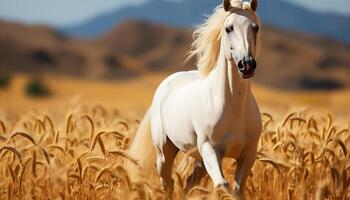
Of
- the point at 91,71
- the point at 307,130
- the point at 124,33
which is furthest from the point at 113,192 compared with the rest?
the point at 124,33

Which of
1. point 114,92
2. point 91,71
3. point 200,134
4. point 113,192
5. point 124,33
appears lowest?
point 113,192

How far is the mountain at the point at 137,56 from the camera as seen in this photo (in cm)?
11862

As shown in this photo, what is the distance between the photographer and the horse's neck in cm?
607

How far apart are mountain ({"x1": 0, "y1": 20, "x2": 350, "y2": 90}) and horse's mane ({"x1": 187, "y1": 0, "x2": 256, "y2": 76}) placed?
100007 millimetres

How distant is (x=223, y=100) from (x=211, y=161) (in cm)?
47

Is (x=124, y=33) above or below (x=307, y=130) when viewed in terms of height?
above

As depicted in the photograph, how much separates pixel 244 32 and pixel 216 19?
52 cm

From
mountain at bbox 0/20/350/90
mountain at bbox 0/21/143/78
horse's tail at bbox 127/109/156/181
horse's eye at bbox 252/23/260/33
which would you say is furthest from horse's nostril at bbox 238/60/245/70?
mountain at bbox 0/21/143/78

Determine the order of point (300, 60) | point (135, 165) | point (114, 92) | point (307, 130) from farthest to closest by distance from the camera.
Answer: point (300, 60), point (114, 92), point (307, 130), point (135, 165)

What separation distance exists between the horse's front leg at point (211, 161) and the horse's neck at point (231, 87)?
32cm

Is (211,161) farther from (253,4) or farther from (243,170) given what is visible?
(253,4)

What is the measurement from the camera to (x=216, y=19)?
6.32 m

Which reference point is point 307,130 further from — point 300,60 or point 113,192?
point 300,60

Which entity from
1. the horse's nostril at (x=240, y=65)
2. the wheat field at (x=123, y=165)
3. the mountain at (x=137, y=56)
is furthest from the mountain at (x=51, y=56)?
the horse's nostril at (x=240, y=65)
